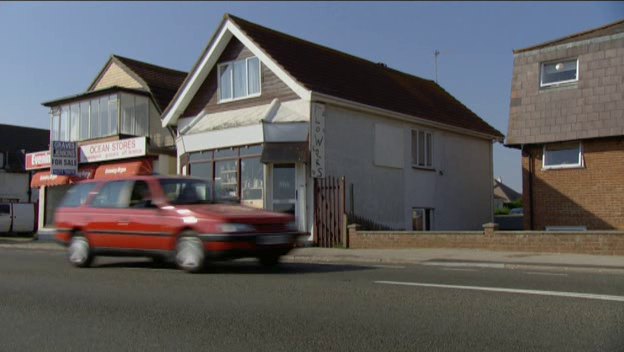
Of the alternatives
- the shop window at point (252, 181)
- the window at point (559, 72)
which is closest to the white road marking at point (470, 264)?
the shop window at point (252, 181)

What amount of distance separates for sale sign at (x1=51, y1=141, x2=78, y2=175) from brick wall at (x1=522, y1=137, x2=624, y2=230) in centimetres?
1823

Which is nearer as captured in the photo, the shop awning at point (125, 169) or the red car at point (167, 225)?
the red car at point (167, 225)

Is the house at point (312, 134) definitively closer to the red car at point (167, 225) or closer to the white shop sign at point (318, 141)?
the white shop sign at point (318, 141)

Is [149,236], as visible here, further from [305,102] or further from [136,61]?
[136,61]

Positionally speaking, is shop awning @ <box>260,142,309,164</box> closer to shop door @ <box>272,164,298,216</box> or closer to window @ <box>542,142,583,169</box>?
shop door @ <box>272,164,298,216</box>

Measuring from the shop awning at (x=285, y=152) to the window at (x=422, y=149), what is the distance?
568 centimetres

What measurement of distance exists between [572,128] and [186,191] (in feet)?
41.0

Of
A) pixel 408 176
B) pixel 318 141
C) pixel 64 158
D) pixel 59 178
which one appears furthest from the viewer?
pixel 59 178

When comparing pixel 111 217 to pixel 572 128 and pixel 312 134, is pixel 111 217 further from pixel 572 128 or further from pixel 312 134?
pixel 572 128

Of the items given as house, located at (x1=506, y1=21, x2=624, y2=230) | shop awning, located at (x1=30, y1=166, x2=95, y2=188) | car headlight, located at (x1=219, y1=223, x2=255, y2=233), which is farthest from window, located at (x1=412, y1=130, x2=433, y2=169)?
shop awning, located at (x1=30, y1=166, x2=95, y2=188)

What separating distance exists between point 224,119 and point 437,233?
28.7 feet

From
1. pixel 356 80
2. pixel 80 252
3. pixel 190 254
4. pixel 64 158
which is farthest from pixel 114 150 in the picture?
pixel 190 254

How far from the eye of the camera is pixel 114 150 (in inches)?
1016

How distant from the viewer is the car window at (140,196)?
1142cm
